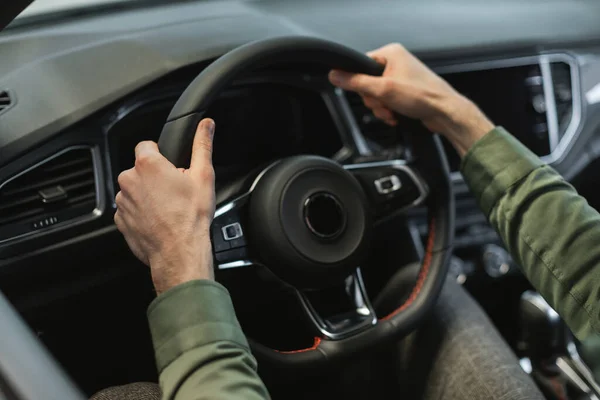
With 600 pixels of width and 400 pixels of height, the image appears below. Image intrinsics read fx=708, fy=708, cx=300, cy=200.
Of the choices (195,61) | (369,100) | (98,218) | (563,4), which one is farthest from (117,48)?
(563,4)

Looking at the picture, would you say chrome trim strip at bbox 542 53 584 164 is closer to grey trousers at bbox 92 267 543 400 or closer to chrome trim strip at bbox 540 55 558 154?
chrome trim strip at bbox 540 55 558 154

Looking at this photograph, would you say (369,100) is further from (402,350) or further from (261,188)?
(402,350)

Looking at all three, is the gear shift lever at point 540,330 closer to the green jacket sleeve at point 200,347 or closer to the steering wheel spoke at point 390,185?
the steering wheel spoke at point 390,185

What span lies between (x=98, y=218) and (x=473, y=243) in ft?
3.09

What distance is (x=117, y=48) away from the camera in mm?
1157

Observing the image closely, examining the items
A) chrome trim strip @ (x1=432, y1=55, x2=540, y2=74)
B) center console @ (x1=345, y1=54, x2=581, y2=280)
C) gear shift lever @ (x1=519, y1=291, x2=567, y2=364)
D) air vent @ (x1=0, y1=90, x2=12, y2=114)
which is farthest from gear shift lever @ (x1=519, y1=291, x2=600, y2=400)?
air vent @ (x1=0, y1=90, x2=12, y2=114)

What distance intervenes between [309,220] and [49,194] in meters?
0.39

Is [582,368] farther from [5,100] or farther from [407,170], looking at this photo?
[5,100]

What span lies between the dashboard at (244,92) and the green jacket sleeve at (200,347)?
34 centimetres

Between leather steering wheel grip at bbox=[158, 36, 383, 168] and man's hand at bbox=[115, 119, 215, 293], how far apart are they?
3 cm

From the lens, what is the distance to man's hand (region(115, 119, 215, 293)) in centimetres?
82

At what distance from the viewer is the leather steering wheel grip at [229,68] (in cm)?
88

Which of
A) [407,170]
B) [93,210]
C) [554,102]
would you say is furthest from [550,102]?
[93,210]

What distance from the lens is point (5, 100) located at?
1.04 metres
